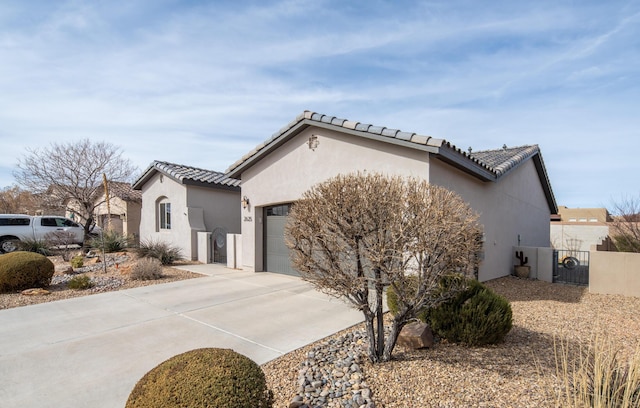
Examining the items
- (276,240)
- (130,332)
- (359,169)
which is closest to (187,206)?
(276,240)

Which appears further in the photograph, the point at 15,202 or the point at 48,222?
the point at 15,202

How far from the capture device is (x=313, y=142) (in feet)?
35.0

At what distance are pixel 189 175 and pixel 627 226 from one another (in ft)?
58.9

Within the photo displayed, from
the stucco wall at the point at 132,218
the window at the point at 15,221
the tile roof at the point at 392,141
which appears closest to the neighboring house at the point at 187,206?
the tile roof at the point at 392,141

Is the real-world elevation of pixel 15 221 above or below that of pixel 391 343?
above

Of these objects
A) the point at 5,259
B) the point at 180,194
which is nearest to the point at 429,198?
the point at 5,259

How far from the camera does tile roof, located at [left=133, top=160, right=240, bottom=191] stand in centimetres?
1566

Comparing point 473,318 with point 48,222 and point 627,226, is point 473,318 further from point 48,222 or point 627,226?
point 48,222

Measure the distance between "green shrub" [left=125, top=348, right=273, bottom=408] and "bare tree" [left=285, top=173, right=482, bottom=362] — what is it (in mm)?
1694

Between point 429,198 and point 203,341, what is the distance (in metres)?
4.30

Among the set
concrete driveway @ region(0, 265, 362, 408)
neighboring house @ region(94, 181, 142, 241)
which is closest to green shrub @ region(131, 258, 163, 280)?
concrete driveway @ region(0, 265, 362, 408)

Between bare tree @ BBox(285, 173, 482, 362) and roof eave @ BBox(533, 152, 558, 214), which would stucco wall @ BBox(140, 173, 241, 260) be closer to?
bare tree @ BBox(285, 173, 482, 362)

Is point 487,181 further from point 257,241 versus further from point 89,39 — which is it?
point 89,39

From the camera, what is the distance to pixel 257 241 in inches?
497
